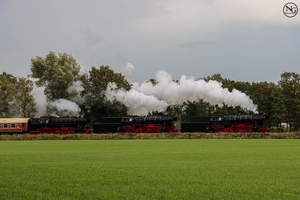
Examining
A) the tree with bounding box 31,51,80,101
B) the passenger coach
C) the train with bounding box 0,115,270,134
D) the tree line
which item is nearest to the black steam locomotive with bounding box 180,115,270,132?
the train with bounding box 0,115,270,134

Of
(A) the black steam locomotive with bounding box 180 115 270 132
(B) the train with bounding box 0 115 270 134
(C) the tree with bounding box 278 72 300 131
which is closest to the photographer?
(A) the black steam locomotive with bounding box 180 115 270 132

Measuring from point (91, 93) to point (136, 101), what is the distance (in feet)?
32.9

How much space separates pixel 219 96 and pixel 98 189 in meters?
53.5

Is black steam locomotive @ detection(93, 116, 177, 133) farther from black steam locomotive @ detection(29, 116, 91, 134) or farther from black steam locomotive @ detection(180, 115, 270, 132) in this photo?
black steam locomotive @ detection(29, 116, 91, 134)

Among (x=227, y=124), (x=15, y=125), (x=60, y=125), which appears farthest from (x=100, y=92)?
(x=227, y=124)

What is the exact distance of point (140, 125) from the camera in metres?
64.9

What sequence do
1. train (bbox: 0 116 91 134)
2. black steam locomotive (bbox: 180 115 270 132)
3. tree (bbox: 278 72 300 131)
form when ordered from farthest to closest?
tree (bbox: 278 72 300 131)
train (bbox: 0 116 91 134)
black steam locomotive (bbox: 180 115 270 132)

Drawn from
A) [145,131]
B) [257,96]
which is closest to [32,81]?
[145,131]

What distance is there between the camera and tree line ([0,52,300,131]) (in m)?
78.6

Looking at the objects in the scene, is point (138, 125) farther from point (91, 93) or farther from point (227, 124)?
point (91, 93)

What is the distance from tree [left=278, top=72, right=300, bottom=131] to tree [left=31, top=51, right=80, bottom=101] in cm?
3931

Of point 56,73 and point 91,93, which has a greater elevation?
point 56,73

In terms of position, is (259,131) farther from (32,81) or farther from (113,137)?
(32,81)

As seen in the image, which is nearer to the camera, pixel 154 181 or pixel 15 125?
pixel 154 181
